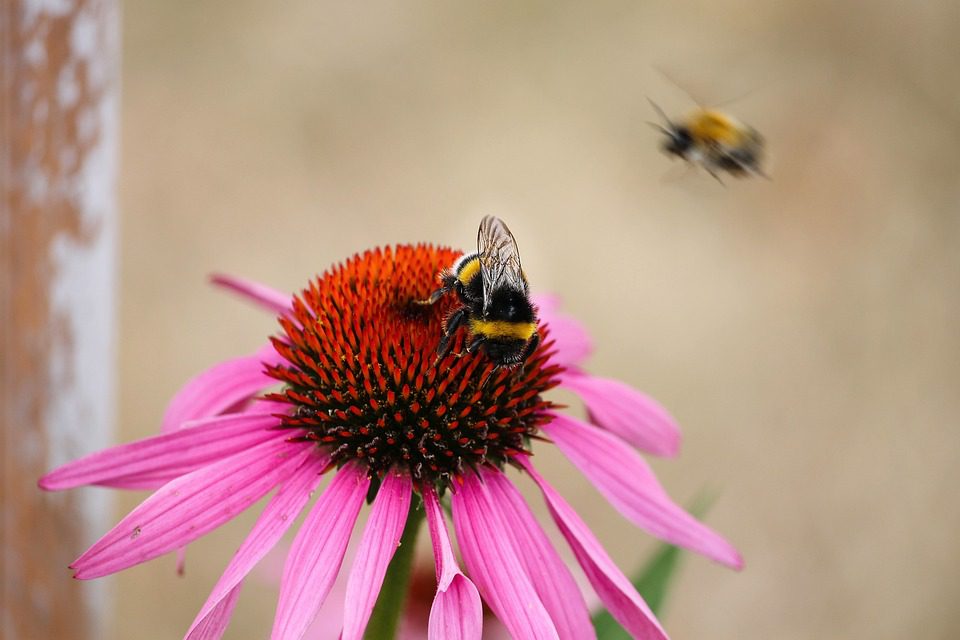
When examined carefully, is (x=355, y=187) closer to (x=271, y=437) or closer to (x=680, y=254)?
(x=680, y=254)

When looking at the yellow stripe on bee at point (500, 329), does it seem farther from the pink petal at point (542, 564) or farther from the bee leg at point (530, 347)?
the pink petal at point (542, 564)

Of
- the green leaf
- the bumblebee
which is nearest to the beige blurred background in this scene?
the bumblebee

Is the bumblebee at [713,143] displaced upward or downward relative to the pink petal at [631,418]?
upward

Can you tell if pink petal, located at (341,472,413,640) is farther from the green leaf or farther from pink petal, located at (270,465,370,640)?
the green leaf

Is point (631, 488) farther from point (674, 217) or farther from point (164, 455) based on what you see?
point (674, 217)

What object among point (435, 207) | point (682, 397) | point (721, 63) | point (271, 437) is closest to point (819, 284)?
point (682, 397)

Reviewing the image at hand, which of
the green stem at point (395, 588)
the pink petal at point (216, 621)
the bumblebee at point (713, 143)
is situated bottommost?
the pink petal at point (216, 621)

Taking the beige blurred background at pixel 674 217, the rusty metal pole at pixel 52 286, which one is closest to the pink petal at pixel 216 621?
the rusty metal pole at pixel 52 286

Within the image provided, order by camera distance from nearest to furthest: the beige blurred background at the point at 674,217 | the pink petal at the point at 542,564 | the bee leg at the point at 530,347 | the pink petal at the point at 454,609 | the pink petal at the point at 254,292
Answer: the pink petal at the point at 454,609 → the pink petal at the point at 542,564 → the bee leg at the point at 530,347 → the pink petal at the point at 254,292 → the beige blurred background at the point at 674,217
